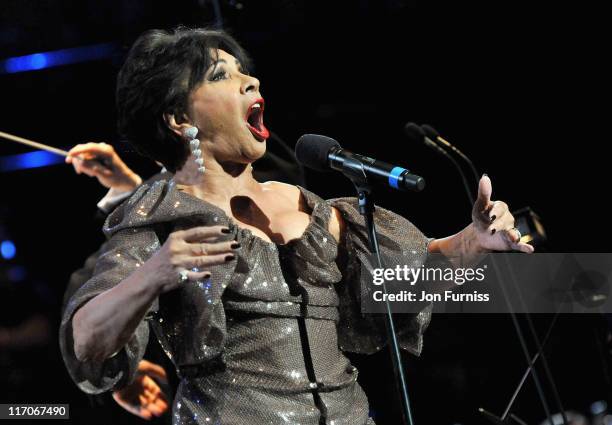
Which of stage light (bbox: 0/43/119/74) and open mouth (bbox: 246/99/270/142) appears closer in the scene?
open mouth (bbox: 246/99/270/142)

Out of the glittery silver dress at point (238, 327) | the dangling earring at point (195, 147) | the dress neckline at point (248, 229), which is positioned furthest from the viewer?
the dangling earring at point (195, 147)

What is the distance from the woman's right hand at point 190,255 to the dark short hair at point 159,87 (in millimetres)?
574

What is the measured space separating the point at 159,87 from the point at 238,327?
0.59 meters

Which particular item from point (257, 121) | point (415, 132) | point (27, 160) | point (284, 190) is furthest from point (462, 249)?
point (27, 160)

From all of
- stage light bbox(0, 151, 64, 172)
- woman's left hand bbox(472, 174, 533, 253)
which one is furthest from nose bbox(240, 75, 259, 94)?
stage light bbox(0, 151, 64, 172)

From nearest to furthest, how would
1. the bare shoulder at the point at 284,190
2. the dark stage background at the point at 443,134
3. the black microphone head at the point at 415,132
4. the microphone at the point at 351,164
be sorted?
the microphone at the point at 351,164
the bare shoulder at the point at 284,190
the black microphone head at the point at 415,132
the dark stage background at the point at 443,134

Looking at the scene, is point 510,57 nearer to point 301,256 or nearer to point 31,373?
point 301,256

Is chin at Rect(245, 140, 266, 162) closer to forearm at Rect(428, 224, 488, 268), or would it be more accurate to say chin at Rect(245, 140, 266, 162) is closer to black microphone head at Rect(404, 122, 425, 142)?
forearm at Rect(428, 224, 488, 268)

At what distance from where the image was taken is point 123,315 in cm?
144

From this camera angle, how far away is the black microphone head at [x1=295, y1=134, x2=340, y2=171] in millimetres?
1685

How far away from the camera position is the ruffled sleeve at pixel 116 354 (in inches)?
61.3

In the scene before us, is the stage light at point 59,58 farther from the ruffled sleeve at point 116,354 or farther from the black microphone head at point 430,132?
the ruffled sleeve at point 116,354

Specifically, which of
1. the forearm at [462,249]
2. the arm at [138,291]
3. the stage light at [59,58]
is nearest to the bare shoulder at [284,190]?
the forearm at [462,249]

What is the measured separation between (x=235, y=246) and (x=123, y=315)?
249 mm
